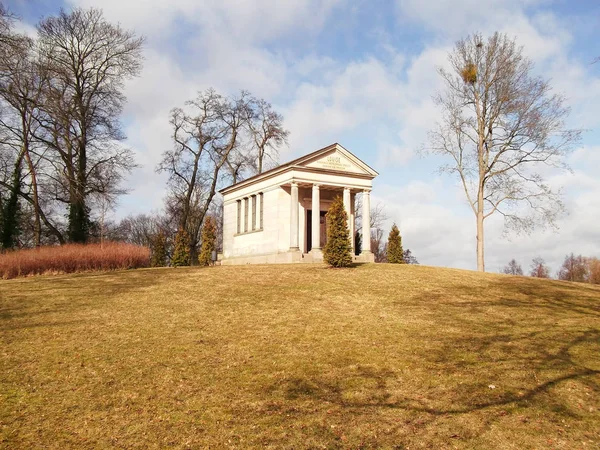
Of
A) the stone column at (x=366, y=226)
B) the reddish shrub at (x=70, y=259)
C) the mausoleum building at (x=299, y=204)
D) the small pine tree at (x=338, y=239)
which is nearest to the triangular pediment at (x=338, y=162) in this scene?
the mausoleum building at (x=299, y=204)

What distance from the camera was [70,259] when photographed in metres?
23.1

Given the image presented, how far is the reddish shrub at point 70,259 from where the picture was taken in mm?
21823

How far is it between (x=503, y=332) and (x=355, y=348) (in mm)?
4034

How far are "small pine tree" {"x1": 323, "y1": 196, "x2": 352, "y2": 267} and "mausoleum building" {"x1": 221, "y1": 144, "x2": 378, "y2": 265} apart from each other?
457cm

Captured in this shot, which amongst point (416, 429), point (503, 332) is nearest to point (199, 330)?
point (416, 429)

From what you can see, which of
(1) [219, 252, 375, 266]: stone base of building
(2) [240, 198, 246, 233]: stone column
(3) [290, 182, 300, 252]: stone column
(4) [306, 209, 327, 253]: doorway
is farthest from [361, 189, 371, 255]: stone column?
(2) [240, 198, 246, 233]: stone column

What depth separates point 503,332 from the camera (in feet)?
39.3

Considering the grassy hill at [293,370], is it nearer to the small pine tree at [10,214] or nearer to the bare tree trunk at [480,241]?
the bare tree trunk at [480,241]

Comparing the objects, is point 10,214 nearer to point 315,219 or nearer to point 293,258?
point 293,258

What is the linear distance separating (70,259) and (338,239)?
1276 centimetres

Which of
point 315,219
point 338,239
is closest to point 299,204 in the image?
point 315,219

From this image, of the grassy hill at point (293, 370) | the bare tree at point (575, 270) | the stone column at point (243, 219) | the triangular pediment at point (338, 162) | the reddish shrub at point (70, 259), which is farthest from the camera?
the bare tree at point (575, 270)

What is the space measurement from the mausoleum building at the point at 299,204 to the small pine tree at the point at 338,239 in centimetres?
457

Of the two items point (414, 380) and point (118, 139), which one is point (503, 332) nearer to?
point (414, 380)
